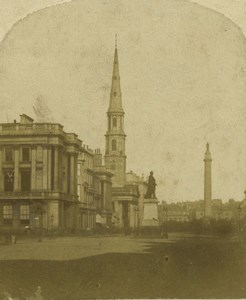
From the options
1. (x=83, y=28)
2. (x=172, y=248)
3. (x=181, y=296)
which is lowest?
(x=181, y=296)

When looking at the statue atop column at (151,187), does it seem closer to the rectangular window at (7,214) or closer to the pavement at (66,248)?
the pavement at (66,248)

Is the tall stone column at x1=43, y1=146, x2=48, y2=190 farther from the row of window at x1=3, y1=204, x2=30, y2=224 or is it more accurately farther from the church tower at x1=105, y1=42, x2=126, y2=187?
the church tower at x1=105, y1=42, x2=126, y2=187

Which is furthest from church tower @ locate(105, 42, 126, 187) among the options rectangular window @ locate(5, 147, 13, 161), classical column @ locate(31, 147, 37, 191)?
rectangular window @ locate(5, 147, 13, 161)

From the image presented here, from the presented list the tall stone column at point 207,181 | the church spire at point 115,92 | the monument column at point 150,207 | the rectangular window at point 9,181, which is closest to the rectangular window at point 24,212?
the rectangular window at point 9,181

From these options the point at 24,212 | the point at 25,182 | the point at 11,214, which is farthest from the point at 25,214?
the point at 25,182

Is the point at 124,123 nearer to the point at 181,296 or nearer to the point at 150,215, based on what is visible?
the point at 150,215

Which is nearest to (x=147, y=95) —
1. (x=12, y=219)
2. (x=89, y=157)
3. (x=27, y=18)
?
(x=89, y=157)
